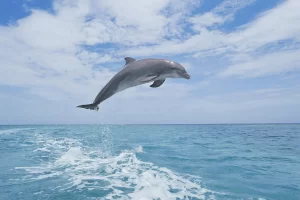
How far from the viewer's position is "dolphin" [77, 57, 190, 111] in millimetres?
4172

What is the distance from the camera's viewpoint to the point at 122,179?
998cm

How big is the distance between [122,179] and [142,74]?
7315mm

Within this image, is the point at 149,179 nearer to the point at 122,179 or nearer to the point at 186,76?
the point at 122,179

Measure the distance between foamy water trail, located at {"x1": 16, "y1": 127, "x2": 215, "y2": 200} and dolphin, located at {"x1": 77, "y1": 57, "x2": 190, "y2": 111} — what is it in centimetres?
497

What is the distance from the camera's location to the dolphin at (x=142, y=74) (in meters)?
4.17

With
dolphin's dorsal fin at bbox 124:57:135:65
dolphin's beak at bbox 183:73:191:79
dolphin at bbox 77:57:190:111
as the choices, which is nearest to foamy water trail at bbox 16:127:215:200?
dolphin at bbox 77:57:190:111

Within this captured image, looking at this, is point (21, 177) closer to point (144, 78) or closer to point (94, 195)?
point (94, 195)

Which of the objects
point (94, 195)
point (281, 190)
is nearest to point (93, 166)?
point (94, 195)

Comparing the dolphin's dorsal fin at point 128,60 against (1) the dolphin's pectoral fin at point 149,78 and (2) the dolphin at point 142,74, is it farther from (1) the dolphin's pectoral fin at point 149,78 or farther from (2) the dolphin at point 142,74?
(1) the dolphin's pectoral fin at point 149,78

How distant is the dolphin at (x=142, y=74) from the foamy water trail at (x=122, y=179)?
4969 millimetres

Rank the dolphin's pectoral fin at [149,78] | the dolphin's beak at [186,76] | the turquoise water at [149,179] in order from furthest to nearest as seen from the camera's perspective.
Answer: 1. the turquoise water at [149,179]
2. the dolphin's beak at [186,76]
3. the dolphin's pectoral fin at [149,78]

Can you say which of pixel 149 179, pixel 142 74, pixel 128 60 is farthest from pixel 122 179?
pixel 142 74

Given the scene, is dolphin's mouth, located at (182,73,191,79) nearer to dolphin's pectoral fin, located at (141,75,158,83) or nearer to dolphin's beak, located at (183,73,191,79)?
dolphin's beak, located at (183,73,191,79)

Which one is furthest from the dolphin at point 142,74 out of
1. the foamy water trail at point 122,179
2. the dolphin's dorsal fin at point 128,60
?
the foamy water trail at point 122,179
